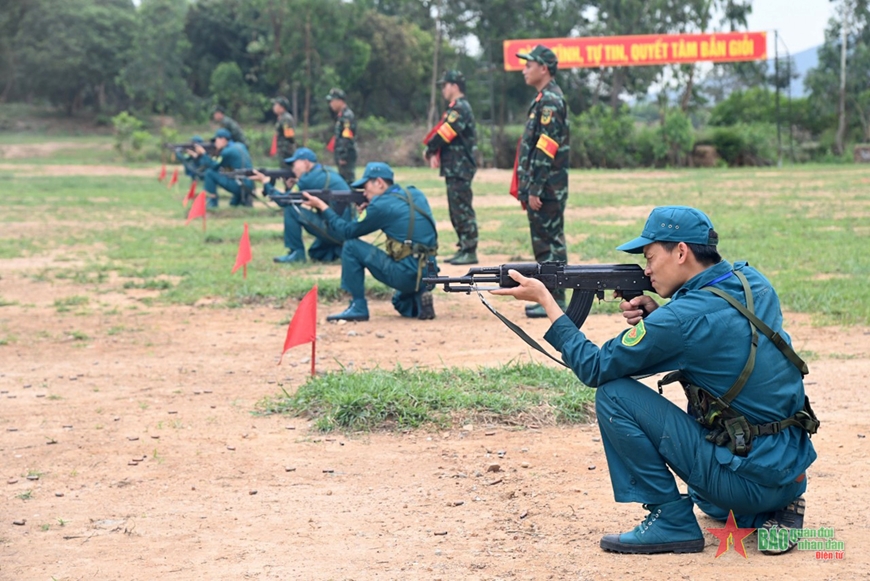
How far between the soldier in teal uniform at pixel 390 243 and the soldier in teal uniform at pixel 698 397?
5220 mm

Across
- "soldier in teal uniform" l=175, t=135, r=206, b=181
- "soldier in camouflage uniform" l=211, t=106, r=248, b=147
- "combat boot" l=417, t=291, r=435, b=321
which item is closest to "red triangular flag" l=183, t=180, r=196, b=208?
"soldier in teal uniform" l=175, t=135, r=206, b=181

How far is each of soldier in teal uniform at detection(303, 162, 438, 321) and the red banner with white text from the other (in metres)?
25.1

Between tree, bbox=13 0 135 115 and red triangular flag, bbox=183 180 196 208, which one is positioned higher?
tree, bbox=13 0 135 115

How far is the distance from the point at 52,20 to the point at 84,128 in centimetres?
503

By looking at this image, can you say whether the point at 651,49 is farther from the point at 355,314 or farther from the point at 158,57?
the point at 355,314

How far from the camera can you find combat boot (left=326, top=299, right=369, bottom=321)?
31.9ft

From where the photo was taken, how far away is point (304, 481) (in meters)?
5.50

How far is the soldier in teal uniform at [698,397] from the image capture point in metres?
4.05

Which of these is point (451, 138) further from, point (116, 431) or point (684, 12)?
point (684, 12)

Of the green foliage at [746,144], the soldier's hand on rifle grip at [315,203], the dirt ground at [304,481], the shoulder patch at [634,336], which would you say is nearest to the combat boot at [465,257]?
the soldier's hand on rifle grip at [315,203]

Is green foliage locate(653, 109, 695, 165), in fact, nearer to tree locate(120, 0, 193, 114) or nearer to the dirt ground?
tree locate(120, 0, 193, 114)

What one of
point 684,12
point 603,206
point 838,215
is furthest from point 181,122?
point 838,215

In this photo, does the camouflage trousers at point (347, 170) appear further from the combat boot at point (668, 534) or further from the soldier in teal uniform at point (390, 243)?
the combat boot at point (668, 534)

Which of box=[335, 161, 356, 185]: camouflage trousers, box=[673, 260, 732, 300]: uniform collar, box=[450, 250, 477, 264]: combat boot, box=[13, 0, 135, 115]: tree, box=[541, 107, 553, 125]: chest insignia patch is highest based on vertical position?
box=[13, 0, 135, 115]: tree
